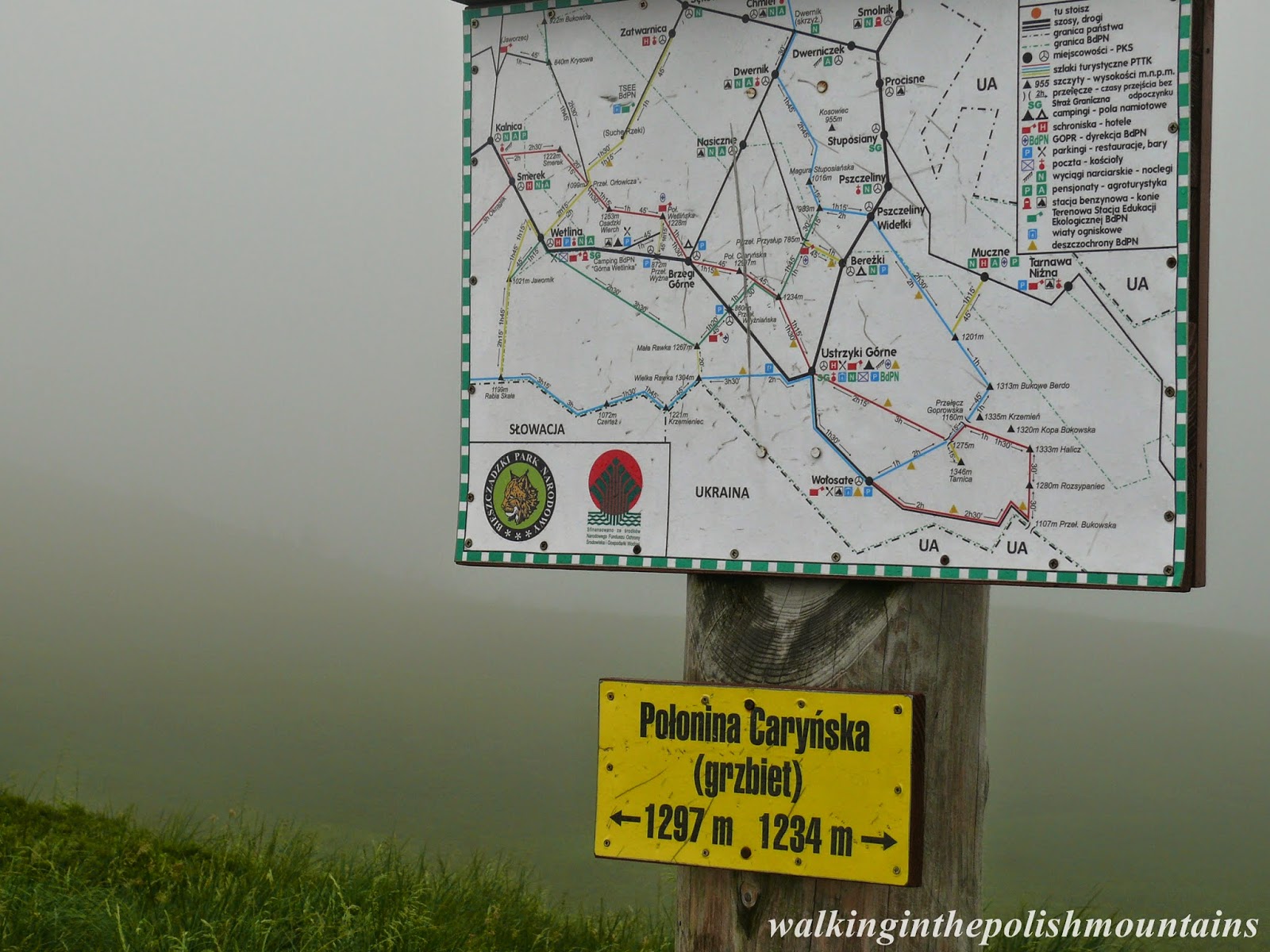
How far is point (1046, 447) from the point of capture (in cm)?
258

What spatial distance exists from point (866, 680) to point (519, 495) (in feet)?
2.99

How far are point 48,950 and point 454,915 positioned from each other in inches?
51.0

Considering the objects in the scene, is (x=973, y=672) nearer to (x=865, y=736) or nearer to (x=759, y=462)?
(x=865, y=736)

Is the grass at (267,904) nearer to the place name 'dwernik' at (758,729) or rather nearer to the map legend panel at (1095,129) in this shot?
the place name 'dwernik' at (758,729)

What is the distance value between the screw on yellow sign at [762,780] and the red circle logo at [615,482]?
1.34ft

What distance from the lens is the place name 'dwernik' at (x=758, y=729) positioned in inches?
107

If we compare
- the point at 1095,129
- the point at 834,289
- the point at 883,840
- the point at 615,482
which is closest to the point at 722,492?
the point at 615,482

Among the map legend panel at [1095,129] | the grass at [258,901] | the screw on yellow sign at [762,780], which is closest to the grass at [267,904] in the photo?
the grass at [258,901]

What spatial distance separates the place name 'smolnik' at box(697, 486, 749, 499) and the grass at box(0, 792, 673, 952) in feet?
6.36

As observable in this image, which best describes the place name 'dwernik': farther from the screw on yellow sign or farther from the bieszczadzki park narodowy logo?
the bieszczadzki park narodowy logo

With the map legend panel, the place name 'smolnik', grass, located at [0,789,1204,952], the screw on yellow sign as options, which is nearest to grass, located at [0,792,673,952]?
grass, located at [0,789,1204,952]

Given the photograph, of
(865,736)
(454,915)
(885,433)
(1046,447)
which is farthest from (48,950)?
(1046,447)

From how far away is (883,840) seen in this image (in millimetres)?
2672

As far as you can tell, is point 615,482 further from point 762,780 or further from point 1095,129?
point 1095,129
